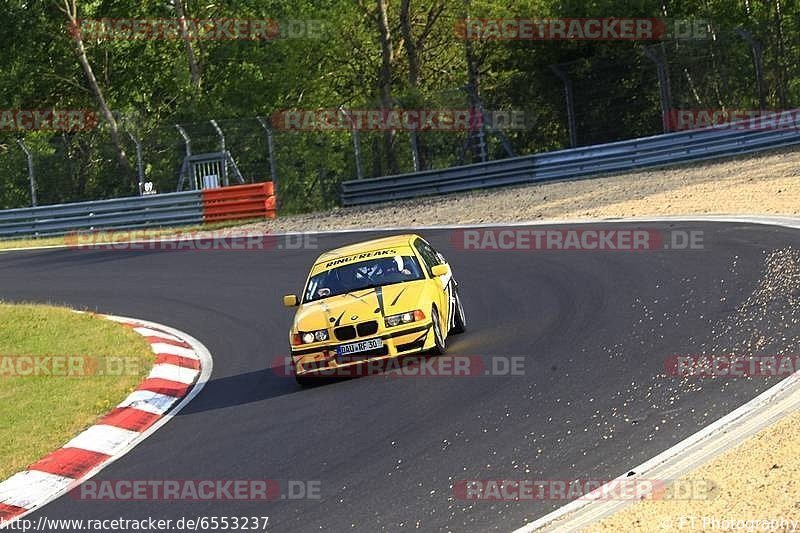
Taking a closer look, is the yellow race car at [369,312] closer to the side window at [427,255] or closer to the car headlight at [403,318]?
the car headlight at [403,318]

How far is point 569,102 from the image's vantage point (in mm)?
30266

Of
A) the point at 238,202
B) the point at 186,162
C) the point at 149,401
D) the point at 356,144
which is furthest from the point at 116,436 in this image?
the point at 186,162

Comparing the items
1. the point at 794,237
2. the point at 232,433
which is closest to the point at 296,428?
the point at 232,433

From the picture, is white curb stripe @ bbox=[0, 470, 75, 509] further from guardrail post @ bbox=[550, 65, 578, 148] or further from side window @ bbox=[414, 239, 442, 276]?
guardrail post @ bbox=[550, 65, 578, 148]

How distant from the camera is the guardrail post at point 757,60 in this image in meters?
26.7

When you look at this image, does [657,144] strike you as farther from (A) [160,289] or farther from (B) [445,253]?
(A) [160,289]

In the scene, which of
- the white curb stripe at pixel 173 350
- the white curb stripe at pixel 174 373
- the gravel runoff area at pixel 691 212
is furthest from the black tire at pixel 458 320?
the gravel runoff area at pixel 691 212

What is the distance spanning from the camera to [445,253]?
66.8 ft

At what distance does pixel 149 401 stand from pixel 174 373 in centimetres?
145

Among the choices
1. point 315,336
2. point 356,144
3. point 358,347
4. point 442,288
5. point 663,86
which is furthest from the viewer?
point 356,144

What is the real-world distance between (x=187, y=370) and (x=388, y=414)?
470 cm

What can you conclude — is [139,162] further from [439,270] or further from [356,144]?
[439,270]

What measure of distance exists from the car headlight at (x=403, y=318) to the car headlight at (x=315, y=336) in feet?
2.15

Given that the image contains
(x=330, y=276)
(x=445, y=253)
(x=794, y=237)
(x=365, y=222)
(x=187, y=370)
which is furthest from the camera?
(x=365, y=222)
